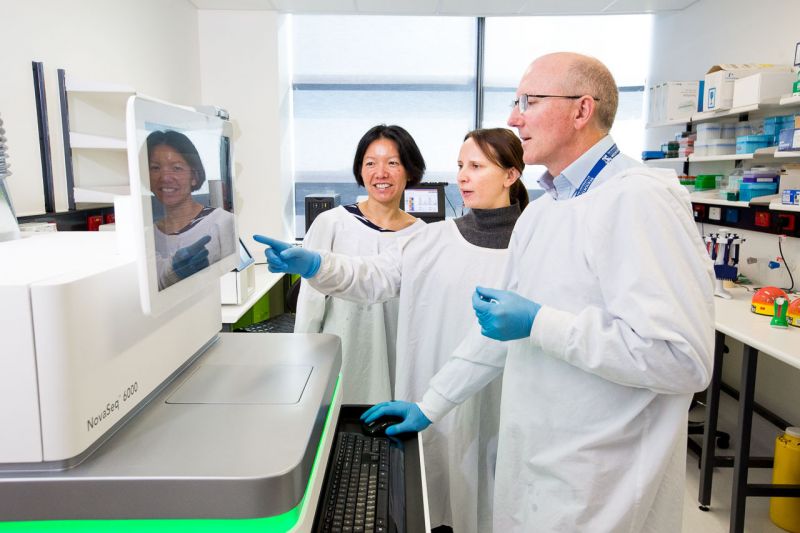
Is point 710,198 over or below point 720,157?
below

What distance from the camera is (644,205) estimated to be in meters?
1.03

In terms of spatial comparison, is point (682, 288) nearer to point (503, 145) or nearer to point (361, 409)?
point (361, 409)

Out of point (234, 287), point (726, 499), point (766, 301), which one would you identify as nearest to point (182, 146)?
point (234, 287)

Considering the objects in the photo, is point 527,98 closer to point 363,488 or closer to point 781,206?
point 363,488

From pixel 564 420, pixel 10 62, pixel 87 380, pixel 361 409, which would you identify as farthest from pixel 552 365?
pixel 10 62

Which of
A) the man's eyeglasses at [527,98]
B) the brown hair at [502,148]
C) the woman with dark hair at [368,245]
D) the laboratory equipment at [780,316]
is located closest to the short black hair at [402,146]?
the woman with dark hair at [368,245]

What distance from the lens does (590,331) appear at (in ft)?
3.34

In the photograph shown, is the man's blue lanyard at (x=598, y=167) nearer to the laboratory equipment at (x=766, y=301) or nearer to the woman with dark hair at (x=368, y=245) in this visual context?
the woman with dark hair at (x=368, y=245)

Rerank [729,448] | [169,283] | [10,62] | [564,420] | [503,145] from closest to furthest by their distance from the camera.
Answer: [169,283] → [564,420] → [503,145] → [10,62] → [729,448]

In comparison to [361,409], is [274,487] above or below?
above

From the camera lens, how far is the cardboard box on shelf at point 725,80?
3.04 metres

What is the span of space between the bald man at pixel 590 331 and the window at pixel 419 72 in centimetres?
344

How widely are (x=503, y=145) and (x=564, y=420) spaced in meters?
0.89

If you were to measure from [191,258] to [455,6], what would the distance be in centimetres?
376
